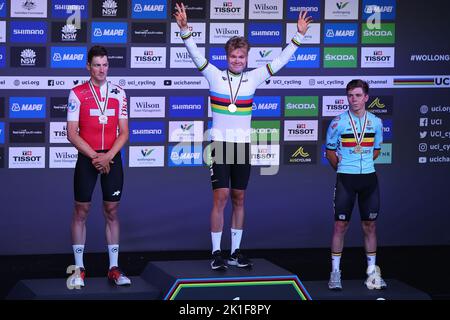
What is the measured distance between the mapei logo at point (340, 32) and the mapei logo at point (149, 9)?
4.65ft

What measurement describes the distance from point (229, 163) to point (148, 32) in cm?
237

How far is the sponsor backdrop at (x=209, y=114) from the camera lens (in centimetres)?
776

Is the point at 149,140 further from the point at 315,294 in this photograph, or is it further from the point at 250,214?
the point at 315,294

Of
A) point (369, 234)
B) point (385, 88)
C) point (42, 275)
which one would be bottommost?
point (42, 275)

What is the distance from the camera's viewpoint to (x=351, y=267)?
7457mm

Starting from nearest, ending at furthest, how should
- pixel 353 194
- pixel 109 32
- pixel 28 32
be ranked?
pixel 353 194 → pixel 28 32 → pixel 109 32

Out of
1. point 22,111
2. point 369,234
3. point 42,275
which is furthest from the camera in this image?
point 22,111

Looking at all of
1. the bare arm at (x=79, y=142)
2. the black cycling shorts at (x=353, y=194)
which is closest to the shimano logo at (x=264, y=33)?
the black cycling shorts at (x=353, y=194)

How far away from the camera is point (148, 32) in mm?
7879

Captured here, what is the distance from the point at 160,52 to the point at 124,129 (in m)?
2.18

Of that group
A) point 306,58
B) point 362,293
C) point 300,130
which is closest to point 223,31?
point 306,58

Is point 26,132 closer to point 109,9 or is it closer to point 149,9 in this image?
point 109,9

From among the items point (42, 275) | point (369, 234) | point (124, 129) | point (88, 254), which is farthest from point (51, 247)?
point (369, 234)

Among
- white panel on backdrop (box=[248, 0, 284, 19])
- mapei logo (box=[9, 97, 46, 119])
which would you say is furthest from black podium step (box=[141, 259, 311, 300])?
white panel on backdrop (box=[248, 0, 284, 19])
